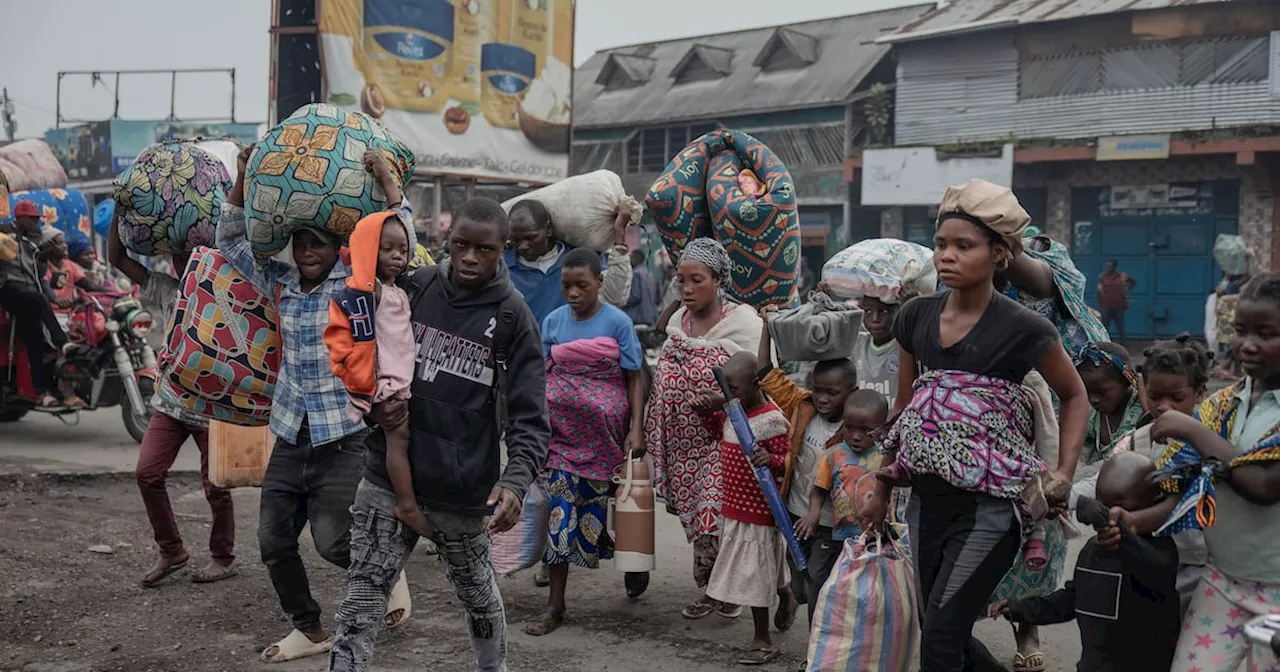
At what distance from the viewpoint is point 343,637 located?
3824mm

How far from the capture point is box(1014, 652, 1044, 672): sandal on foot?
4785 millimetres

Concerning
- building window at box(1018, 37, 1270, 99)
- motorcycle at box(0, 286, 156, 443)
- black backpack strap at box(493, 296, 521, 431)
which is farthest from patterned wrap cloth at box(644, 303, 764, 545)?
building window at box(1018, 37, 1270, 99)

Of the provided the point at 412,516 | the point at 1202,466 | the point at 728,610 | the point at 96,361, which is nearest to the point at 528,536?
the point at 728,610

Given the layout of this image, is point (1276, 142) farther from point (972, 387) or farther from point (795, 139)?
point (972, 387)

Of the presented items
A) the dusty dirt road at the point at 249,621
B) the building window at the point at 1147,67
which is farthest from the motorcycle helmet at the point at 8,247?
the building window at the point at 1147,67

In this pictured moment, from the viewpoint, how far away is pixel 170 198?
17.5 ft

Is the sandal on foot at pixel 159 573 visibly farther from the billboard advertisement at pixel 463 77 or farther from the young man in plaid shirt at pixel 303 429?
the billboard advertisement at pixel 463 77

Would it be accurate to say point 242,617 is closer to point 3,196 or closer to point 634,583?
point 634,583

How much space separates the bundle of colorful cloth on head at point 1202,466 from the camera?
3219mm

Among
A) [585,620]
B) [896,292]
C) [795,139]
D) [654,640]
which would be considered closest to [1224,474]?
[896,292]

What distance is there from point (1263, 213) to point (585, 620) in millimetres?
20977

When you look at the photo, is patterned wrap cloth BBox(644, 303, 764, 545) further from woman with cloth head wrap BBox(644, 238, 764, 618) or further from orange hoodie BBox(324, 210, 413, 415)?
orange hoodie BBox(324, 210, 413, 415)

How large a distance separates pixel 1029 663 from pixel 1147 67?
897 inches

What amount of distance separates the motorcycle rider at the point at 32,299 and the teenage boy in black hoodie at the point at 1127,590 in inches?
355
